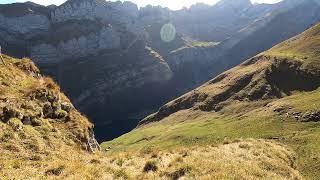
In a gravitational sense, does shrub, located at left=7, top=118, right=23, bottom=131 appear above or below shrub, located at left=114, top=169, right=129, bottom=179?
above

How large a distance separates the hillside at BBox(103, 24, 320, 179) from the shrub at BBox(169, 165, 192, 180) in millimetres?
35988

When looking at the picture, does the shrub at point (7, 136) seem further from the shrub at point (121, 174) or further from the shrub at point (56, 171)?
the shrub at point (121, 174)

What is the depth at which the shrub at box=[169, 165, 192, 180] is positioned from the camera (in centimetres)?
3006

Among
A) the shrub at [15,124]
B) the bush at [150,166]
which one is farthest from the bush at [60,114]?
the bush at [150,166]

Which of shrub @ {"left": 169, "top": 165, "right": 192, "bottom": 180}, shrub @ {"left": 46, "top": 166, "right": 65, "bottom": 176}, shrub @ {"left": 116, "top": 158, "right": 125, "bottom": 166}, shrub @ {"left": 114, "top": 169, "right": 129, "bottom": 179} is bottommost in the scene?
shrub @ {"left": 169, "top": 165, "right": 192, "bottom": 180}

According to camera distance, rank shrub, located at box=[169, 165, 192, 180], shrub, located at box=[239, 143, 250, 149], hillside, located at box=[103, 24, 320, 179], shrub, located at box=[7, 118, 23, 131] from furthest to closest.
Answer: hillside, located at box=[103, 24, 320, 179] < shrub, located at box=[239, 143, 250, 149] < shrub, located at box=[7, 118, 23, 131] < shrub, located at box=[169, 165, 192, 180]

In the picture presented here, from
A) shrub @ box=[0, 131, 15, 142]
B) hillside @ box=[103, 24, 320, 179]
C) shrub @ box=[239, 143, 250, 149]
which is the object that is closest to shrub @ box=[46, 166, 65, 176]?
shrub @ box=[0, 131, 15, 142]

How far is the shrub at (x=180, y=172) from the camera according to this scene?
3006cm

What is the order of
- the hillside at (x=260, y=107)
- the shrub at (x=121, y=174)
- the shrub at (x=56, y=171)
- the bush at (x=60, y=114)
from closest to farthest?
the shrub at (x=56, y=171)
the shrub at (x=121, y=174)
the bush at (x=60, y=114)
the hillside at (x=260, y=107)

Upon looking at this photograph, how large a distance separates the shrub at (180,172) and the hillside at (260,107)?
3599cm

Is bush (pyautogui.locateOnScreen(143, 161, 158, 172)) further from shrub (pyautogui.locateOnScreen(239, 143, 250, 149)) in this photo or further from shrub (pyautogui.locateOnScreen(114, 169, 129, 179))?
shrub (pyautogui.locateOnScreen(239, 143, 250, 149))

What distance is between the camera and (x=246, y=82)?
159 m

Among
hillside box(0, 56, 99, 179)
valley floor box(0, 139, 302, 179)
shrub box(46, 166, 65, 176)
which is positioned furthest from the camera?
hillside box(0, 56, 99, 179)

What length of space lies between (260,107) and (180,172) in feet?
346
